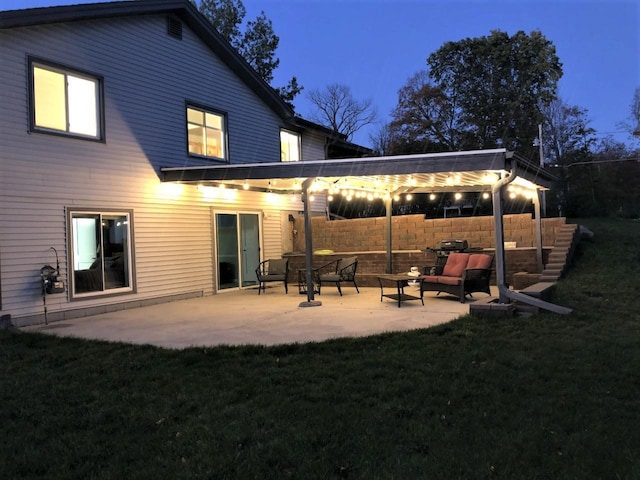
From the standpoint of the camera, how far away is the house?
7.89 m

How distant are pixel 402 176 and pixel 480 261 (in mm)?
2110

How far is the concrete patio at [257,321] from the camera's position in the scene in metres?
6.40

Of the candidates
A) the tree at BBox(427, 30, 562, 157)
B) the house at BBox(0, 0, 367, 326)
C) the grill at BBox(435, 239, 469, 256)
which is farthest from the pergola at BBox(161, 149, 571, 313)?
the tree at BBox(427, 30, 562, 157)

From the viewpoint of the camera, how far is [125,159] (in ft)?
31.3

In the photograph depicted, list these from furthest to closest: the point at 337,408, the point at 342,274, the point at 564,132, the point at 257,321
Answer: the point at 564,132 < the point at 342,274 < the point at 257,321 < the point at 337,408

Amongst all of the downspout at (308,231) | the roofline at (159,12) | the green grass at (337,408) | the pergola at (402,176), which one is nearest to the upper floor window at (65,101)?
the roofline at (159,12)

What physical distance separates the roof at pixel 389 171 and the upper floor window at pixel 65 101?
1.73 meters

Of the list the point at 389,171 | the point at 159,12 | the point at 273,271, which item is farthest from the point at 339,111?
the point at 389,171

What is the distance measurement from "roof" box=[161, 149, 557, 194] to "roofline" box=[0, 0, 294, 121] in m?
3.04

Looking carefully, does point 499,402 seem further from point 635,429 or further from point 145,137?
point 145,137

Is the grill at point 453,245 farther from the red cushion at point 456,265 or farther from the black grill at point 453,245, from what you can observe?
the red cushion at point 456,265

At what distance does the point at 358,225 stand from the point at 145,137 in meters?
5.82

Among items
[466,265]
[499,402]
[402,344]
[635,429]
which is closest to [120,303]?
[402,344]

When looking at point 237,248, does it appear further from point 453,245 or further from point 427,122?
point 427,122
